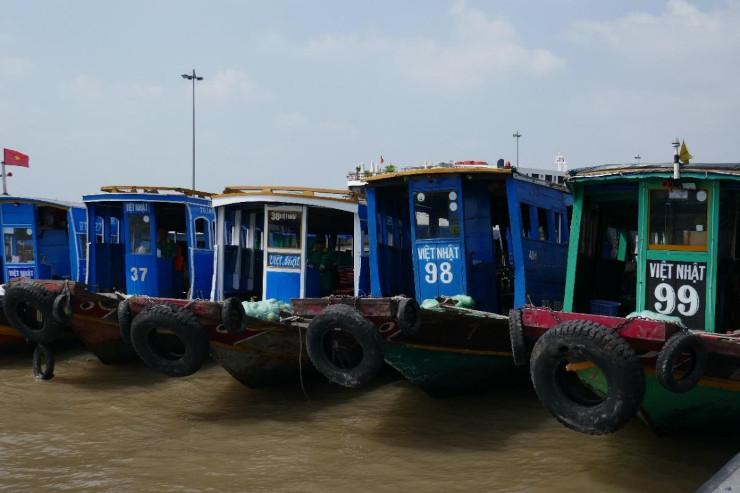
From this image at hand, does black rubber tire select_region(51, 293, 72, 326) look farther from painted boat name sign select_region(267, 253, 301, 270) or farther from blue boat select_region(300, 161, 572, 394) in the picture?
blue boat select_region(300, 161, 572, 394)

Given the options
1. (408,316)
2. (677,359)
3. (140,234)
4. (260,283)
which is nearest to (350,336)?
(408,316)

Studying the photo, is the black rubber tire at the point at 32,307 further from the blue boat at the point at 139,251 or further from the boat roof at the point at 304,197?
the boat roof at the point at 304,197

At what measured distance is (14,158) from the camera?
16359 mm

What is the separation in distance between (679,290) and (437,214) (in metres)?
3.00

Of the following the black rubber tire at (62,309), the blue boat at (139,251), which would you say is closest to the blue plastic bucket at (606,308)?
the blue boat at (139,251)

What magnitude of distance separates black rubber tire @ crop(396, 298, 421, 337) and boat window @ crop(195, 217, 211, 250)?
6176 mm

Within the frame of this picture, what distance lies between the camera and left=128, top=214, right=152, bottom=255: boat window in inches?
439

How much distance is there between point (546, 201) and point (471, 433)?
3797 millimetres

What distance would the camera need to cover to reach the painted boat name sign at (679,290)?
6016 millimetres

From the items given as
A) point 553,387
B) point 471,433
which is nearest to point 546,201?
point 471,433

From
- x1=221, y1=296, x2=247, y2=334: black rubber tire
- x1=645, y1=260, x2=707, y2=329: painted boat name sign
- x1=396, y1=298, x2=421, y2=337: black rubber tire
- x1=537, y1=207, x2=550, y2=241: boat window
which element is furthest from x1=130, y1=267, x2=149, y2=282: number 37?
x1=645, y1=260, x2=707, y2=329: painted boat name sign

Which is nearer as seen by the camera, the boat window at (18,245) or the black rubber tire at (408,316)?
the black rubber tire at (408,316)

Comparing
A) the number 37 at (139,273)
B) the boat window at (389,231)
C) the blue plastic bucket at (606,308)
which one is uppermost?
the boat window at (389,231)

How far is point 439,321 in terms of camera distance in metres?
6.33
